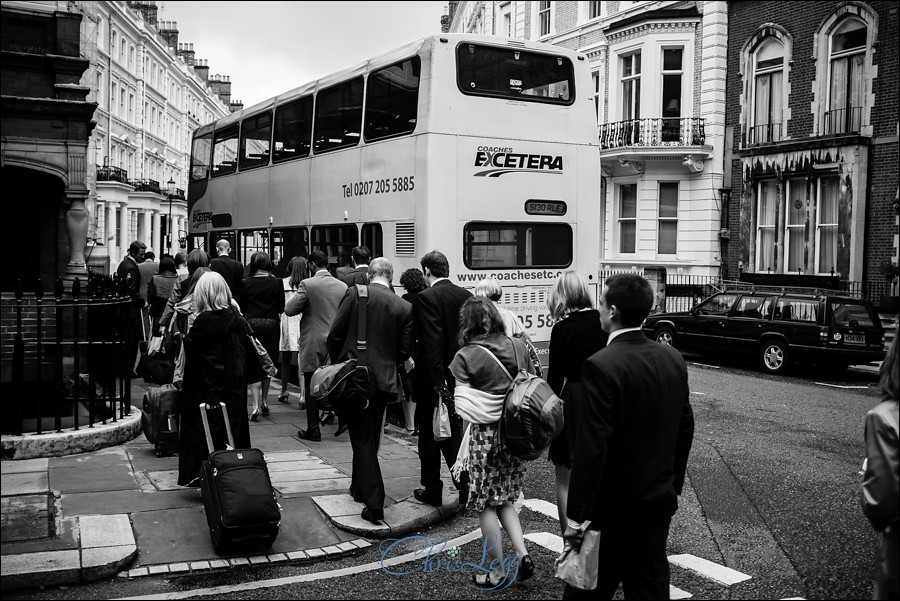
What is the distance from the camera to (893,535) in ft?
10.7

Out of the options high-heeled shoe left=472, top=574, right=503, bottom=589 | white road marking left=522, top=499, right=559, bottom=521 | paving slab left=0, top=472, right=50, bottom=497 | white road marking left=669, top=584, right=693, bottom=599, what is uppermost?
paving slab left=0, top=472, right=50, bottom=497

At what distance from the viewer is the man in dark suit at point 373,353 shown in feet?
21.2

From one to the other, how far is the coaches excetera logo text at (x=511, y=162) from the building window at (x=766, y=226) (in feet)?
49.8

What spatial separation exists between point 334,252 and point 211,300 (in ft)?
20.2

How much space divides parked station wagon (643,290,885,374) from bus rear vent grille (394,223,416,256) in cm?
883

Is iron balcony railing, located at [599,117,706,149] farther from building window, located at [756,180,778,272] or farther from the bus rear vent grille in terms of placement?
the bus rear vent grille

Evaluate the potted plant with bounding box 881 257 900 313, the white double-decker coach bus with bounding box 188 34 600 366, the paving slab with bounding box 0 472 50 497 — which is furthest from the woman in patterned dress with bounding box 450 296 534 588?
the potted plant with bounding box 881 257 900 313

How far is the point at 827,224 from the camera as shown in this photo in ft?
74.3

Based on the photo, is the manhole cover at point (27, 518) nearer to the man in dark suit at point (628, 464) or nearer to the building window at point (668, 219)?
the man in dark suit at point (628, 464)

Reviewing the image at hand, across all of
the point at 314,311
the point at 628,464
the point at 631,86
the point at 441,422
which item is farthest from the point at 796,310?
the point at 631,86

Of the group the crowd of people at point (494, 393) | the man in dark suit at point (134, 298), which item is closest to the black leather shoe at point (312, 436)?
the crowd of people at point (494, 393)

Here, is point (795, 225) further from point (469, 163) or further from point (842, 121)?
point (469, 163)

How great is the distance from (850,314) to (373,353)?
Result: 476 inches

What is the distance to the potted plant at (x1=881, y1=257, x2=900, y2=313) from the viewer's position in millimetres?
19875
